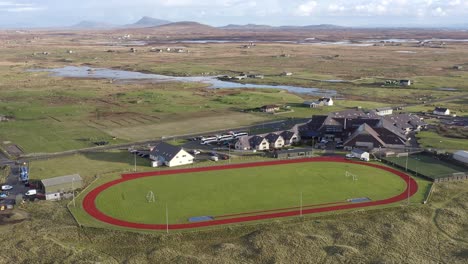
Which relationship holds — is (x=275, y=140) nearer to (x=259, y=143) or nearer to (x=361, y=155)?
(x=259, y=143)

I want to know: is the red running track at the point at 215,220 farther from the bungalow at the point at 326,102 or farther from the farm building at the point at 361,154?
the bungalow at the point at 326,102

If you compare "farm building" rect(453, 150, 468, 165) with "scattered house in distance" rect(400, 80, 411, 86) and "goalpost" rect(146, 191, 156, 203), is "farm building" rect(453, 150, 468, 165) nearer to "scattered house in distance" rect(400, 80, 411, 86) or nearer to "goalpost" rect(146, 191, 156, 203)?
"goalpost" rect(146, 191, 156, 203)

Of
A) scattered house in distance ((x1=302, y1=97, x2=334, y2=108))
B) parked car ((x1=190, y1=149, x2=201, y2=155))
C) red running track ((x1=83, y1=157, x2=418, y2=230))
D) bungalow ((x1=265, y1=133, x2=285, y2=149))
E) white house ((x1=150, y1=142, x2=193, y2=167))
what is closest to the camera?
red running track ((x1=83, y1=157, x2=418, y2=230))

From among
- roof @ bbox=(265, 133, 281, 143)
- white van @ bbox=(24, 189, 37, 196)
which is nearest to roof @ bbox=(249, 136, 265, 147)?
roof @ bbox=(265, 133, 281, 143)

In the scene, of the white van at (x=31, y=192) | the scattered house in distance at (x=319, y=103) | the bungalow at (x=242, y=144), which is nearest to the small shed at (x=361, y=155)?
the bungalow at (x=242, y=144)

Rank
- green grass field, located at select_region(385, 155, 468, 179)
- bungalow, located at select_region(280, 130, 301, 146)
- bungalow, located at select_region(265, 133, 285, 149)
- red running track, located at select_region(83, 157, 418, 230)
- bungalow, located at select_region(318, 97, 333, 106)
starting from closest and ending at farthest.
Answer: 1. red running track, located at select_region(83, 157, 418, 230)
2. green grass field, located at select_region(385, 155, 468, 179)
3. bungalow, located at select_region(265, 133, 285, 149)
4. bungalow, located at select_region(280, 130, 301, 146)
5. bungalow, located at select_region(318, 97, 333, 106)

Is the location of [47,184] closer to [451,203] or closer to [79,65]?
[451,203]

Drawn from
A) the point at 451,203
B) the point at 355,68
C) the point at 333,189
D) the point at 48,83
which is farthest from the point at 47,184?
the point at 355,68

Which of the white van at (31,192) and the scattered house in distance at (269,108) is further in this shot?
the scattered house in distance at (269,108)
